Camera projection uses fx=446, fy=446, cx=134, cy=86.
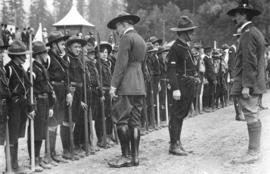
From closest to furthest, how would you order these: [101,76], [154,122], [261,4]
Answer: [101,76] < [154,122] < [261,4]

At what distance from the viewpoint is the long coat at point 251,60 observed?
292 inches

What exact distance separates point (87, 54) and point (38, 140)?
108 inches

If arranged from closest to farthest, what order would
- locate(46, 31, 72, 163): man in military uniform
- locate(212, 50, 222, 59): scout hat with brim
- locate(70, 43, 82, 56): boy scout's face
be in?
locate(46, 31, 72, 163): man in military uniform → locate(70, 43, 82, 56): boy scout's face → locate(212, 50, 222, 59): scout hat with brim

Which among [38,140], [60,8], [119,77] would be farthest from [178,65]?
[60,8]

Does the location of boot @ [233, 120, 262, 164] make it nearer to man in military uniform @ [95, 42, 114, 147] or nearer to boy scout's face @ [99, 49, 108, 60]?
man in military uniform @ [95, 42, 114, 147]

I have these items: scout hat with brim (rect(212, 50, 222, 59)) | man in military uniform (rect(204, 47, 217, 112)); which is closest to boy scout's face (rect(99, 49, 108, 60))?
man in military uniform (rect(204, 47, 217, 112))

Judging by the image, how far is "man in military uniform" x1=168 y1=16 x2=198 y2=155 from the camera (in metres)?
8.34

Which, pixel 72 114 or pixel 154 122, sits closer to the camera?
pixel 72 114

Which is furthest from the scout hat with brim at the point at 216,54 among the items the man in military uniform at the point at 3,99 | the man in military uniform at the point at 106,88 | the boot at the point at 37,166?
the man in military uniform at the point at 3,99

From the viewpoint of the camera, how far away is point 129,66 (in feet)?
25.2

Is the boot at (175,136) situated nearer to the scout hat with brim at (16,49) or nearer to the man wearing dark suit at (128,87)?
the man wearing dark suit at (128,87)

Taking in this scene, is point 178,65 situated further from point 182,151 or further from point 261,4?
point 261,4

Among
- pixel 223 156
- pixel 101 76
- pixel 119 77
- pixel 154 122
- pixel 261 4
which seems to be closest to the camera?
pixel 119 77

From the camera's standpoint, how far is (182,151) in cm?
840
